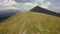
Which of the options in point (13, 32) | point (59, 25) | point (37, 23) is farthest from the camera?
point (37, 23)

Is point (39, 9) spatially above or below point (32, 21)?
below

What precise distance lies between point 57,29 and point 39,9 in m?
124

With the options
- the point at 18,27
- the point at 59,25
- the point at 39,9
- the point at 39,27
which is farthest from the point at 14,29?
the point at 39,9

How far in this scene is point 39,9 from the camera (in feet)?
605

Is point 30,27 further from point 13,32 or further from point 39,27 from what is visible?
point 13,32

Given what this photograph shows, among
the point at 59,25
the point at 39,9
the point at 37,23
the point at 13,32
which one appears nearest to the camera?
the point at 13,32

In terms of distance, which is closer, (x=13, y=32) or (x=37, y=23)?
(x=13, y=32)

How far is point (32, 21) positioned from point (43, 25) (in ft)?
22.0

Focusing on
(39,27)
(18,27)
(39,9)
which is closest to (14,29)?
(18,27)

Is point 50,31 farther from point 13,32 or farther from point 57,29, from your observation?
point 13,32

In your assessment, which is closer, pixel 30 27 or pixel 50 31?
pixel 50 31

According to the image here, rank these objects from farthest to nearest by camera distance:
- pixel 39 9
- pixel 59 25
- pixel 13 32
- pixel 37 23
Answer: pixel 39 9
pixel 37 23
pixel 59 25
pixel 13 32

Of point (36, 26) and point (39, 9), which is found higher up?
point (36, 26)

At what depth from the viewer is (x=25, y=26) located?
67500 millimetres
